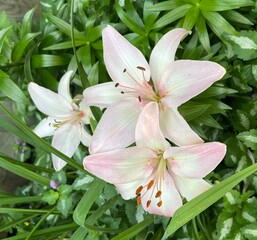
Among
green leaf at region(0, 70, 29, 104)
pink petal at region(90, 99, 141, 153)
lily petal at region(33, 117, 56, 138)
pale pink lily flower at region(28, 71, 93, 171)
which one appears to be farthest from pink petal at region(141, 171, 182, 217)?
green leaf at region(0, 70, 29, 104)

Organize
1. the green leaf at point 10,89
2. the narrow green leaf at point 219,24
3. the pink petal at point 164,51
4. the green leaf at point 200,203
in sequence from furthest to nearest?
the green leaf at point 10,89
the narrow green leaf at point 219,24
the pink petal at point 164,51
the green leaf at point 200,203

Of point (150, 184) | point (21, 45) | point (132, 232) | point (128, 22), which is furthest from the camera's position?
point (21, 45)

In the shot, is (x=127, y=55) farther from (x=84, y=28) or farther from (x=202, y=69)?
(x=84, y=28)

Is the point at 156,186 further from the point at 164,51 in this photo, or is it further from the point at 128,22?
the point at 128,22

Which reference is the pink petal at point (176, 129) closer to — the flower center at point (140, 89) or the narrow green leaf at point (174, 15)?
the flower center at point (140, 89)

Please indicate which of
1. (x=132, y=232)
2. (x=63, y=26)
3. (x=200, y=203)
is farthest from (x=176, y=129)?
(x=63, y=26)

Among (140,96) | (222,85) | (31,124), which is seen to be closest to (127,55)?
(140,96)

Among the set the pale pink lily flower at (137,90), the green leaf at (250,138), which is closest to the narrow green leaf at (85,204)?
the pale pink lily flower at (137,90)
